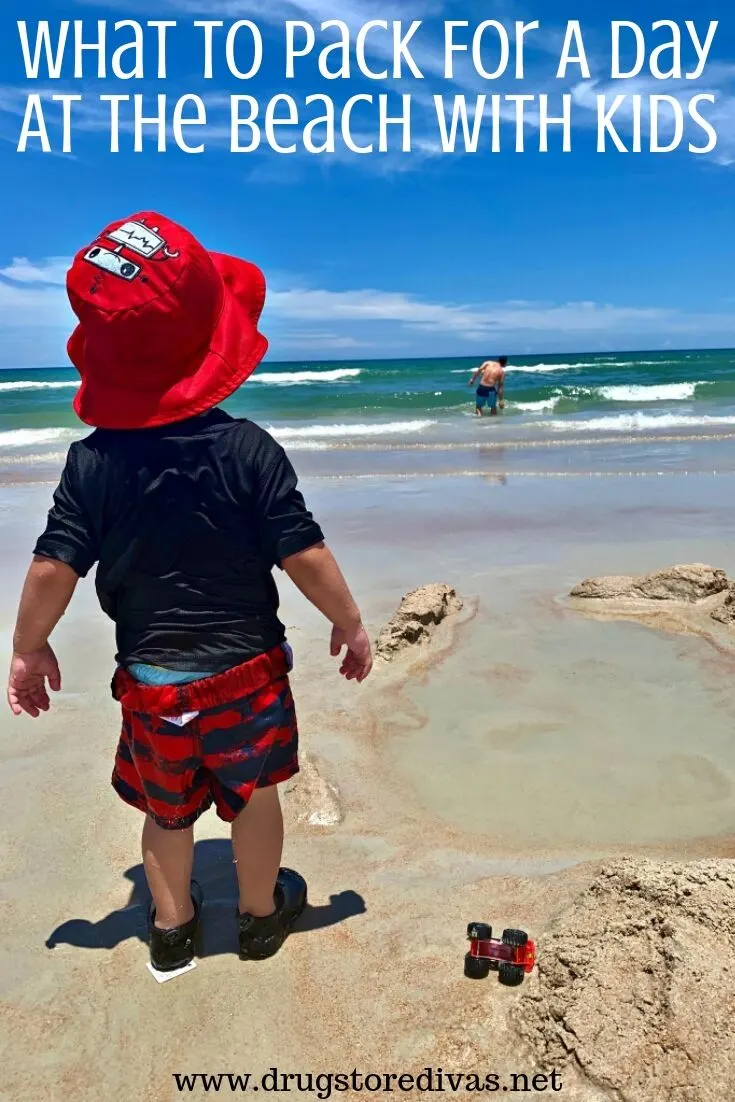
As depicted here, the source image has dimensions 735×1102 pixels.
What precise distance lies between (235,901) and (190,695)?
0.75m

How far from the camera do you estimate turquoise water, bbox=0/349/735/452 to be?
16.1 metres

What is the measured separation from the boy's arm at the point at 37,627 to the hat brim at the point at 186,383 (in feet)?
1.07

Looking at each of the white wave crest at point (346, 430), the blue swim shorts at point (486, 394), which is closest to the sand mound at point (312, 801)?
the white wave crest at point (346, 430)

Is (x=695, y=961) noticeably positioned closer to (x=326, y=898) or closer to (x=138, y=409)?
(x=326, y=898)

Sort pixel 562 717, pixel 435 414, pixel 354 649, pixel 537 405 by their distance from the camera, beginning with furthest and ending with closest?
pixel 537 405 → pixel 435 414 → pixel 562 717 → pixel 354 649

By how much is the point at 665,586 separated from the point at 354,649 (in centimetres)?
296

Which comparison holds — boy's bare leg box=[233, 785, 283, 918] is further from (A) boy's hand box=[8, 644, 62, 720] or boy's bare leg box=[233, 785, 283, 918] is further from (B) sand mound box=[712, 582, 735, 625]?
(B) sand mound box=[712, 582, 735, 625]

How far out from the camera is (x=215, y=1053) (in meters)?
1.77

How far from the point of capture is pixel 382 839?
2.50 meters

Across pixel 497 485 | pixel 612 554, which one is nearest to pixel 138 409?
pixel 612 554

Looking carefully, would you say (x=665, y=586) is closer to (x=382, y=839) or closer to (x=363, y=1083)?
(x=382, y=839)

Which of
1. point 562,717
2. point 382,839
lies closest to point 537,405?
point 562,717

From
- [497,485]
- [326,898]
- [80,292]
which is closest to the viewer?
[80,292]

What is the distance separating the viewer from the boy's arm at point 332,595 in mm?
1795
